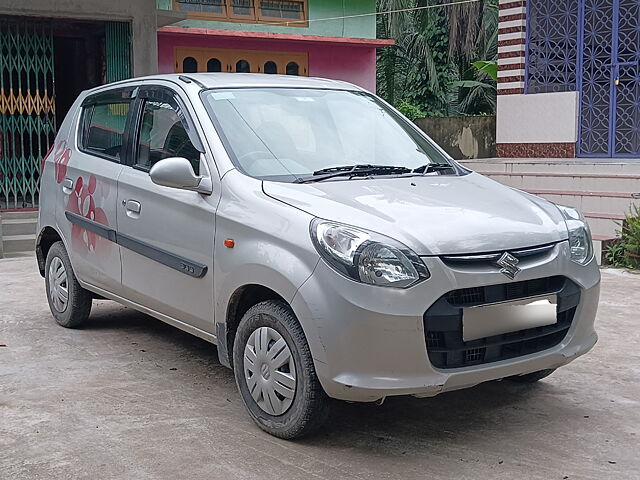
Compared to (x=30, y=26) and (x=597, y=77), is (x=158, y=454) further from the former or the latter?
(x=597, y=77)

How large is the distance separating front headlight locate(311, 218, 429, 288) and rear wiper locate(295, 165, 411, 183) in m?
0.70

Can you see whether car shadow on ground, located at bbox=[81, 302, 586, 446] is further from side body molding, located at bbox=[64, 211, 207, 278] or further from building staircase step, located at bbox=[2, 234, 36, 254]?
building staircase step, located at bbox=[2, 234, 36, 254]

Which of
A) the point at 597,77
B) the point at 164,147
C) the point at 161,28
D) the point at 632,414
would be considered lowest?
the point at 632,414

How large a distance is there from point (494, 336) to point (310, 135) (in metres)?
1.57

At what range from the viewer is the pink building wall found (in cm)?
1398

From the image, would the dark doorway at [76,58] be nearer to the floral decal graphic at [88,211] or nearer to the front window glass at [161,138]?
the floral decal graphic at [88,211]

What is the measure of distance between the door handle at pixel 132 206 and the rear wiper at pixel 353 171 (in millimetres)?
1149

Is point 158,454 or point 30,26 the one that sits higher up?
point 30,26

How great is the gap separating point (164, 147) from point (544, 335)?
2.37m

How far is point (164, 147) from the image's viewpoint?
4719 millimetres

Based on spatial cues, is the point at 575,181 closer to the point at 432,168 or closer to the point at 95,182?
the point at 432,168

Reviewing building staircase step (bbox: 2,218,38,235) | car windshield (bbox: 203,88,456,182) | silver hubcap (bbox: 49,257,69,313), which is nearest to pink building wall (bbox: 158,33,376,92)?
building staircase step (bbox: 2,218,38,235)

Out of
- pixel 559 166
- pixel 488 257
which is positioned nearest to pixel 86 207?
pixel 488 257

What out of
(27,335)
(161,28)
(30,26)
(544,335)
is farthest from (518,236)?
(161,28)
